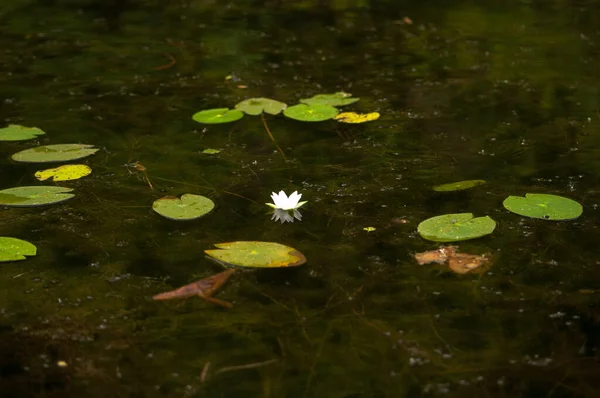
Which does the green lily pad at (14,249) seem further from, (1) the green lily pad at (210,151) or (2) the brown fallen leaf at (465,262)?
(2) the brown fallen leaf at (465,262)

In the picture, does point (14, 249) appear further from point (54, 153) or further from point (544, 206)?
point (544, 206)

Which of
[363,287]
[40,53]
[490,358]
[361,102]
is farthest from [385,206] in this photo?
[40,53]

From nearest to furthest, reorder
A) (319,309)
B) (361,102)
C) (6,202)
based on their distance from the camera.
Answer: (319,309) → (6,202) → (361,102)

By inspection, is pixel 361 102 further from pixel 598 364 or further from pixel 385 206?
pixel 598 364

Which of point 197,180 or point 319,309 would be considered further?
point 197,180

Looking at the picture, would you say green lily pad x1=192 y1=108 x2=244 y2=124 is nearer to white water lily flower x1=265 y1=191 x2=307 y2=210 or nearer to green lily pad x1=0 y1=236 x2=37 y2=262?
white water lily flower x1=265 y1=191 x2=307 y2=210

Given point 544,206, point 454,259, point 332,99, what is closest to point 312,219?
point 454,259

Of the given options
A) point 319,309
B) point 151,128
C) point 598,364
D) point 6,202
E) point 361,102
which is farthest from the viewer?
point 361,102
